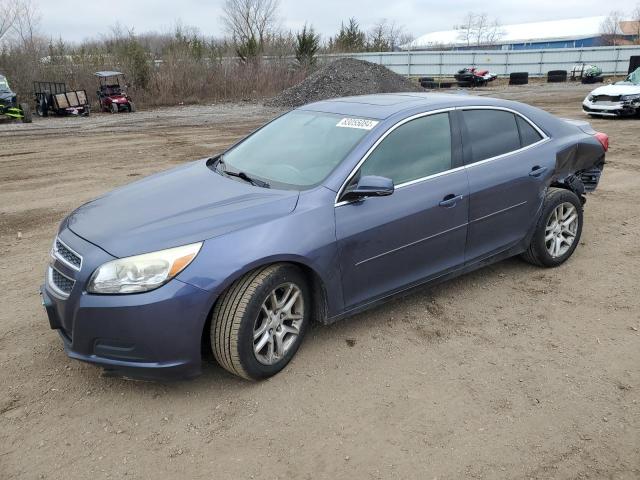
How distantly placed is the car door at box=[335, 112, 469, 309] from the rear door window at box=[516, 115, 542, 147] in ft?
2.69

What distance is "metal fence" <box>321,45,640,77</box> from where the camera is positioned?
43.1 metres

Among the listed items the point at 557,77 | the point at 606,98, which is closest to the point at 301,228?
the point at 606,98

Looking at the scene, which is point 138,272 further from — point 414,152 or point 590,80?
point 590,80

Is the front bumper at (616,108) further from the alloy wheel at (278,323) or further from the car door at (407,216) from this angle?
the alloy wheel at (278,323)

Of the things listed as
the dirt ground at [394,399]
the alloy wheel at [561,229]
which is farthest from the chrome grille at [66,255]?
the alloy wheel at [561,229]

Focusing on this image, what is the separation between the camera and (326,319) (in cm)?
346

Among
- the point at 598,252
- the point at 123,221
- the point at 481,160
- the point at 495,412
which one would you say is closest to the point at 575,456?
the point at 495,412

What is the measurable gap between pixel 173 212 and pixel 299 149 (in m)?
1.11

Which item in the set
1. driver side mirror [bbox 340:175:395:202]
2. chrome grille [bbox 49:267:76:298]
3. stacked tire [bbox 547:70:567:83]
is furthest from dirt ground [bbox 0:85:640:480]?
stacked tire [bbox 547:70:567:83]

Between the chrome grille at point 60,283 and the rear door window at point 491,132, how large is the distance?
296 centimetres

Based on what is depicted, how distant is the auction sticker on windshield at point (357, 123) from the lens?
12.3ft

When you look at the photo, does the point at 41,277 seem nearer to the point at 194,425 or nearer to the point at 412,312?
the point at 194,425

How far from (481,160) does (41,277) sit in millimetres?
4035

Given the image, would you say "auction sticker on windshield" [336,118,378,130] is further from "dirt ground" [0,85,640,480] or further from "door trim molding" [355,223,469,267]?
"dirt ground" [0,85,640,480]
